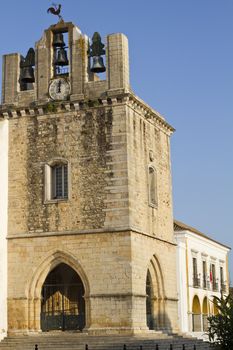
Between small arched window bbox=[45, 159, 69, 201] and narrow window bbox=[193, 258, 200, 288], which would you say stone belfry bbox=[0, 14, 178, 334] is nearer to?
small arched window bbox=[45, 159, 69, 201]

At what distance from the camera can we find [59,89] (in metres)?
27.7

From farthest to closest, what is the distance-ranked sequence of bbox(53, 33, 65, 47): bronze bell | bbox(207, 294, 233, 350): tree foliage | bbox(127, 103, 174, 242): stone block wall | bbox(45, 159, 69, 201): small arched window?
bbox(53, 33, 65, 47): bronze bell, bbox(45, 159, 69, 201): small arched window, bbox(127, 103, 174, 242): stone block wall, bbox(207, 294, 233, 350): tree foliage

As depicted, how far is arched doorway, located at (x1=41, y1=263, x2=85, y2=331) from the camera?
27.5 m


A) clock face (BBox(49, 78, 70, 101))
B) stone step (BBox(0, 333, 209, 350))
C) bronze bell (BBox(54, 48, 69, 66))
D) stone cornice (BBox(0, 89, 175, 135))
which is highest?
bronze bell (BBox(54, 48, 69, 66))

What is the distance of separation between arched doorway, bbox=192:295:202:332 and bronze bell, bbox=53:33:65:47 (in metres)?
21.0

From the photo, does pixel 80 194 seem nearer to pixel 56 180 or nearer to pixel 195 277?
pixel 56 180

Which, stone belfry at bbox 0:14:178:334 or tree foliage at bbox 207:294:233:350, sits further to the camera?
stone belfry at bbox 0:14:178:334

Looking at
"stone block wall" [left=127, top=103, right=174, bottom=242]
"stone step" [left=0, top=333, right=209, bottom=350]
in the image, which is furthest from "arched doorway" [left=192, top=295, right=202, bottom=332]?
"stone step" [left=0, top=333, right=209, bottom=350]

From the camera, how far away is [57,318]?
27.6 m

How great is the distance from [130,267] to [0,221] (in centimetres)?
533

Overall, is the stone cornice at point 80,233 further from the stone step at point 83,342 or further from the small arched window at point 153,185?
the stone step at point 83,342

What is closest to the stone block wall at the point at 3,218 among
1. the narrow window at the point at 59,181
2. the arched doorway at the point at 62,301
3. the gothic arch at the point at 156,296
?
the arched doorway at the point at 62,301

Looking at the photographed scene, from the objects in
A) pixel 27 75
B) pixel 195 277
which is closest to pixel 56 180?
pixel 27 75

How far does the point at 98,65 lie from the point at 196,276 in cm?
2009
